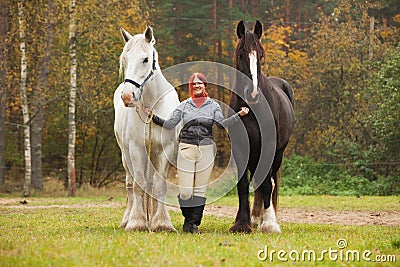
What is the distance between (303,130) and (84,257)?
23.0 metres

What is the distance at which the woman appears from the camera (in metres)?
7.98

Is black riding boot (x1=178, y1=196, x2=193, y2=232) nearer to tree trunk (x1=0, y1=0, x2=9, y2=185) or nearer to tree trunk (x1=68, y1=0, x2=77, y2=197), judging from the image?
tree trunk (x1=68, y1=0, x2=77, y2=197)

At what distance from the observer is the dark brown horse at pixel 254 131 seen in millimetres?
7852

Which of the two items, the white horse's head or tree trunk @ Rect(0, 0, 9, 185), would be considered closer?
the white horse's head

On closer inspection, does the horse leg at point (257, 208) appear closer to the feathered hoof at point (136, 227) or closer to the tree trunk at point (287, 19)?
the feathered hoof at point (136, 227)

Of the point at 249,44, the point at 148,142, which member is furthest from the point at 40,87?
the point at 249,44

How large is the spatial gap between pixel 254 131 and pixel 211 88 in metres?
24.4

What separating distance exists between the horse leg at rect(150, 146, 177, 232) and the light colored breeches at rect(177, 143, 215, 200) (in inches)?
11.5

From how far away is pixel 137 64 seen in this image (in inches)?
310

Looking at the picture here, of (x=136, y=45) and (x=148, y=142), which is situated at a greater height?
(x=136, y=45)

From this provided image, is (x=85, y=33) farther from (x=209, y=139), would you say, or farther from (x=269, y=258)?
(x=269, y=258)

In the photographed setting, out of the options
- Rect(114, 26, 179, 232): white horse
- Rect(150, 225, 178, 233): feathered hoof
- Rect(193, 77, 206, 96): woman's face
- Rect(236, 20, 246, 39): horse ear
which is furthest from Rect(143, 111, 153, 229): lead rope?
Rect(236, 20, 246, 39): horse ear

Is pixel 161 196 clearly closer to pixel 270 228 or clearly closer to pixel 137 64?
pixel 270 228

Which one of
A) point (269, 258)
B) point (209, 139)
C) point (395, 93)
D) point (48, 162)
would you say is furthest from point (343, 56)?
point (269, 258)
